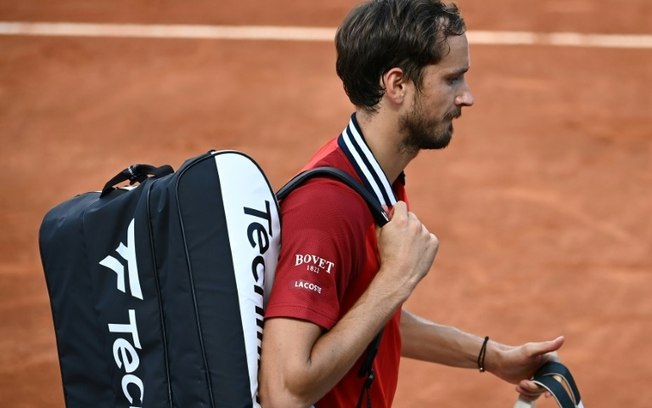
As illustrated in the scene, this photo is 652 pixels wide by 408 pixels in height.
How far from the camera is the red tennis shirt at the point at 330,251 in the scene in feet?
10.5

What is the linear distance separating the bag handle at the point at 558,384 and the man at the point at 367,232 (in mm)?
44

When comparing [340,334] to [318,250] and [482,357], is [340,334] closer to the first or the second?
[318,250]

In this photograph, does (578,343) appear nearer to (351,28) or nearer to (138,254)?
(351,28)

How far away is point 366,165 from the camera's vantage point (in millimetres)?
3557

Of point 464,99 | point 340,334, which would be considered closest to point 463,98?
point 464,99

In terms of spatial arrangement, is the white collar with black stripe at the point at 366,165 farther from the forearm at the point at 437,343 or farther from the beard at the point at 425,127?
the forearm at the point at 437,343

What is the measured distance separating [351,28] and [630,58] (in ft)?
24.4

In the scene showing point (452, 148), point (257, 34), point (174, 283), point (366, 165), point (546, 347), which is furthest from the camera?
point (257, 34)

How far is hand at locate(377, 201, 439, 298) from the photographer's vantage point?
10.9 ft

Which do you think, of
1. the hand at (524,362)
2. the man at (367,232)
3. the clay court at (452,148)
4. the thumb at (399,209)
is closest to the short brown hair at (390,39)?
the man at (367,232)

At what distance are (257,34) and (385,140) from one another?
7606 millimetres

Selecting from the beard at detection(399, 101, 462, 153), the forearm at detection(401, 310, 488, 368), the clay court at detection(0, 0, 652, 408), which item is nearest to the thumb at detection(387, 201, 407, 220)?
the beard at detection(399, 101, 462, 153)

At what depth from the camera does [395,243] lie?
337 cm

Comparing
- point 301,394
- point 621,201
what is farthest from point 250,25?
point 301,394
